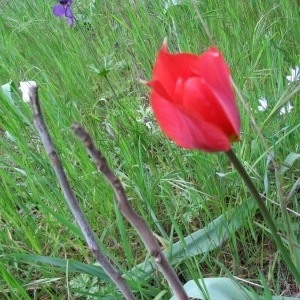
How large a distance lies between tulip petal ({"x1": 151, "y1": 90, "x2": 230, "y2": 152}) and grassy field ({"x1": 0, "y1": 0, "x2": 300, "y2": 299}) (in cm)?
19

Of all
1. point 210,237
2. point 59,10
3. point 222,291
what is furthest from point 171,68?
point 59,10

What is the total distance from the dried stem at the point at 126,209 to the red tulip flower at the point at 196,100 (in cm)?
7

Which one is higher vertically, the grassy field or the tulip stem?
the tulip stem

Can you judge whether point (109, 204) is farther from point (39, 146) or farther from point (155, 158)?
point (39, 146)

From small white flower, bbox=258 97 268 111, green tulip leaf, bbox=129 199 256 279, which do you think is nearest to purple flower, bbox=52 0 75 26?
small white flower, bbox=258 97 268 111

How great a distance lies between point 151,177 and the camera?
125cm

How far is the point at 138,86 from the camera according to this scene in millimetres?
1833

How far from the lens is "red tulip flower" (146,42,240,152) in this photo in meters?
0.42

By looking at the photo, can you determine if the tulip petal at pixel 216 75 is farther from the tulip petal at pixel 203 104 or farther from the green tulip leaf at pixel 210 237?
the green tulip leaf at pixel 210 237

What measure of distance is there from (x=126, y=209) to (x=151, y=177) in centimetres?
81

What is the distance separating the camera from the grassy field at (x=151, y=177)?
1005 millimetres

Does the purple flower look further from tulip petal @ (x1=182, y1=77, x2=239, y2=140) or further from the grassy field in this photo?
tulip petal @ (x1=182, y1=77, x2=239, y2=140)

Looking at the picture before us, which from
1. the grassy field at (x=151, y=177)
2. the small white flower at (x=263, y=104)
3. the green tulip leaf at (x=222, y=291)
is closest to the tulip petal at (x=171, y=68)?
the grassy field at (x=151, y=177)

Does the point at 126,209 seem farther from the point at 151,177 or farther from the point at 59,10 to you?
the point at 59,10
